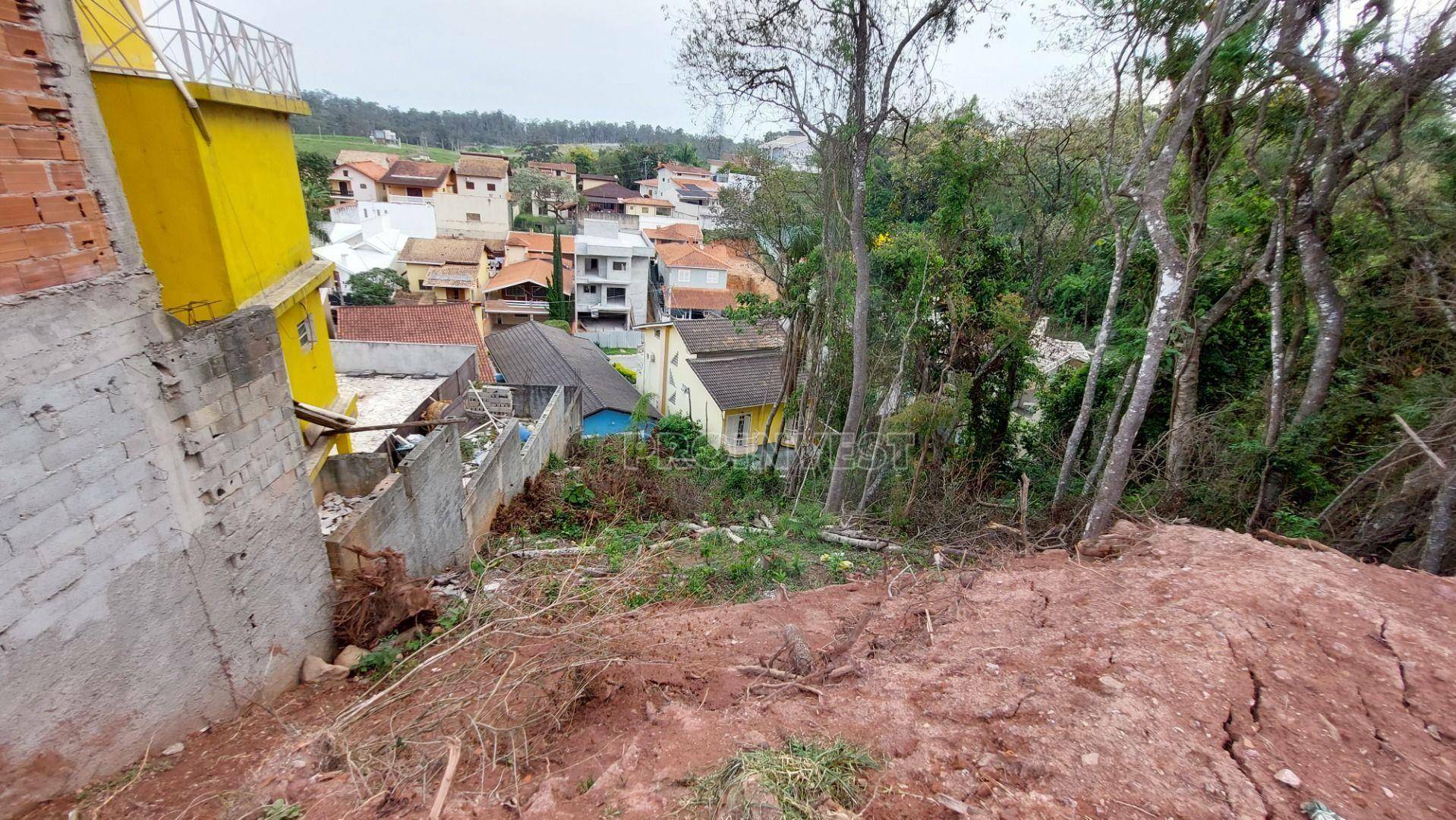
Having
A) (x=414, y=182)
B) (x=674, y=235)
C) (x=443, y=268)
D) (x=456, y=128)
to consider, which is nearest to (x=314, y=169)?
(x=414, y=182)

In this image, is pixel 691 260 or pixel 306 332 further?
pixel 691 260

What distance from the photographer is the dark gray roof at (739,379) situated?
1767 centimetres

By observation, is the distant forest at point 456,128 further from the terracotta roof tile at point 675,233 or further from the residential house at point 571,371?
the residential house at point 571,371

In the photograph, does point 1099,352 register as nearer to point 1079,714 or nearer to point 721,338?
point 1079,714

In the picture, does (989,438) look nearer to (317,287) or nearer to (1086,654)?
(1086,654)

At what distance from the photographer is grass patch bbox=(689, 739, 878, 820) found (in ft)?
7.90

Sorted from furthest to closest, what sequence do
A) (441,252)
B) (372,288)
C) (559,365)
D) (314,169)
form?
1. (314,169)
2. (441,252)
3. (372,288)
4. (559,365)

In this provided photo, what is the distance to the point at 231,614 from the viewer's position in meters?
3.74

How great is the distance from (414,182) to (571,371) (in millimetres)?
31957

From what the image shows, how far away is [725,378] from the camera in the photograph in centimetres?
1830

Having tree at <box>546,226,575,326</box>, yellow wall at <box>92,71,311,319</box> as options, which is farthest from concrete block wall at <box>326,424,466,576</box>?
tree at <box>546,226,575,326</box>

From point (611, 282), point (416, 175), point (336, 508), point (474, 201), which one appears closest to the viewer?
point (336, 508)

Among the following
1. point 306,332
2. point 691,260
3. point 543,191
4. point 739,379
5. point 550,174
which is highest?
point 550,174

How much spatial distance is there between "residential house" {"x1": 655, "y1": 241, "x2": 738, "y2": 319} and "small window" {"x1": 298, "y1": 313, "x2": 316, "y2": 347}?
2312 centimetres
